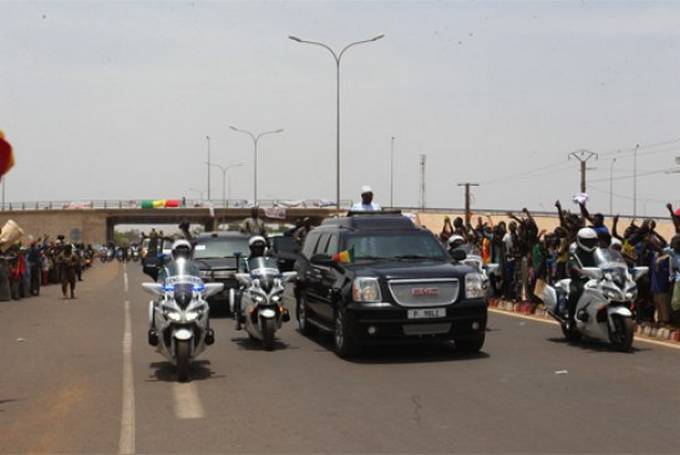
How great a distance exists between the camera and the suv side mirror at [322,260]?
13.6 m

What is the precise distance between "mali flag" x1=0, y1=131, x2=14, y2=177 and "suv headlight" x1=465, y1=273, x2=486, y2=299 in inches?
230

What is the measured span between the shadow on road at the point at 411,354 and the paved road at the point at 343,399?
4 cm

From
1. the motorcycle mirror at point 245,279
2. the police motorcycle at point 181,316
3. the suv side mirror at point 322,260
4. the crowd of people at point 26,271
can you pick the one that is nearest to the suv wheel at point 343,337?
the suv side mirror at point 322,260

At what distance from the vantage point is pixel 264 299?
13.6m

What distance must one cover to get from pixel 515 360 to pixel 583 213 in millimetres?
4643

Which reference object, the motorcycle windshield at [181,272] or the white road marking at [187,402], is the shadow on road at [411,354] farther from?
the white road marking at [187,402]

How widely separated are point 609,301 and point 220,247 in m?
10.9

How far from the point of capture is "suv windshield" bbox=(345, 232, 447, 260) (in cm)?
1331

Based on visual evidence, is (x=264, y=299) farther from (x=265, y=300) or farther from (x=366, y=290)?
(x=366, y=290)

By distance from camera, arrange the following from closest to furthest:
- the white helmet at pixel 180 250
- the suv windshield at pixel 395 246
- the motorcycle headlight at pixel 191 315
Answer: the motorcycle headlight at pixel 191 315 → the white helmet at pixel 180 250 → the suv windshield at pixel 395 246

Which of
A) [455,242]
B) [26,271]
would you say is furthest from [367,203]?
[26,271]

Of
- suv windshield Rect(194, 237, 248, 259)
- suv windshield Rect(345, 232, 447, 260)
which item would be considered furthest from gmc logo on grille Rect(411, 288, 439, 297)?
suv windshield Rect(194, 237, 248, 259)

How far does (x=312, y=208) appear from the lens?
99.1 m

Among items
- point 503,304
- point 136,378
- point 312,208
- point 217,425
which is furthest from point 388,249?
point 312,208
